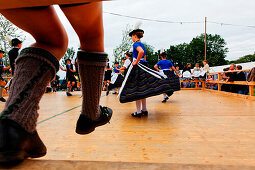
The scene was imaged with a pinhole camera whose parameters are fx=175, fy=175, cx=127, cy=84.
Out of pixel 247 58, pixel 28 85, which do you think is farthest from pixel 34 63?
pixel 247 58

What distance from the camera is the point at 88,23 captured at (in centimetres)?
57

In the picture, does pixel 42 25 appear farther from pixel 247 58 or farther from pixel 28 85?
pixel 247 58

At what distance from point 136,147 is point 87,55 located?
35.6 inches

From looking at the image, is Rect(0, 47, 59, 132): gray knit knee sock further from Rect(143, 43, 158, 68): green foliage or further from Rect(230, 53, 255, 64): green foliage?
Rect(230, 53, 255, 64): green foliage

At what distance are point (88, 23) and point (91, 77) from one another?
→ 221 millimetres

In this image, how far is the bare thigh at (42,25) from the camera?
53cm

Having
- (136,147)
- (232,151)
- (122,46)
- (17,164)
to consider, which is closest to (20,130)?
(17,164)

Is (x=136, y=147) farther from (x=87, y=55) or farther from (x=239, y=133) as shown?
(x=239, y=133)

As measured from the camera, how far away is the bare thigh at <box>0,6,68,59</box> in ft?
1.73

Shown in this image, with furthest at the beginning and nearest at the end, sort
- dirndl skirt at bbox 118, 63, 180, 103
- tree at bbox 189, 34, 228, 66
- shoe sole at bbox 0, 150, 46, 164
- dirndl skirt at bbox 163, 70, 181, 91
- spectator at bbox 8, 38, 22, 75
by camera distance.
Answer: tree at bbox 189, 34, 228, 66
dirndl skirt at bbox 163, 70, 181, 91
spectator at bbox 8, 38, 22, 75
dirndl skirt at bbox 118, 63, 180, 103
shoe sole at bbox 0, 150, 46, 164

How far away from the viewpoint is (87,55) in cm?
69

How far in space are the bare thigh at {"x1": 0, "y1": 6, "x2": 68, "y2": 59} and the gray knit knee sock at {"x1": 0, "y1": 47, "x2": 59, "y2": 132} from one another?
0.05 metres

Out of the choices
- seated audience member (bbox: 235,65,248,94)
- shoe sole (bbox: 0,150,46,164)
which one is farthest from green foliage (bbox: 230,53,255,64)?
shoe sole (bbox: 0,150,46,164)

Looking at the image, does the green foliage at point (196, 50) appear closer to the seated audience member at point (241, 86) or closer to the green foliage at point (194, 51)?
the green foliage at point (194, 51)
